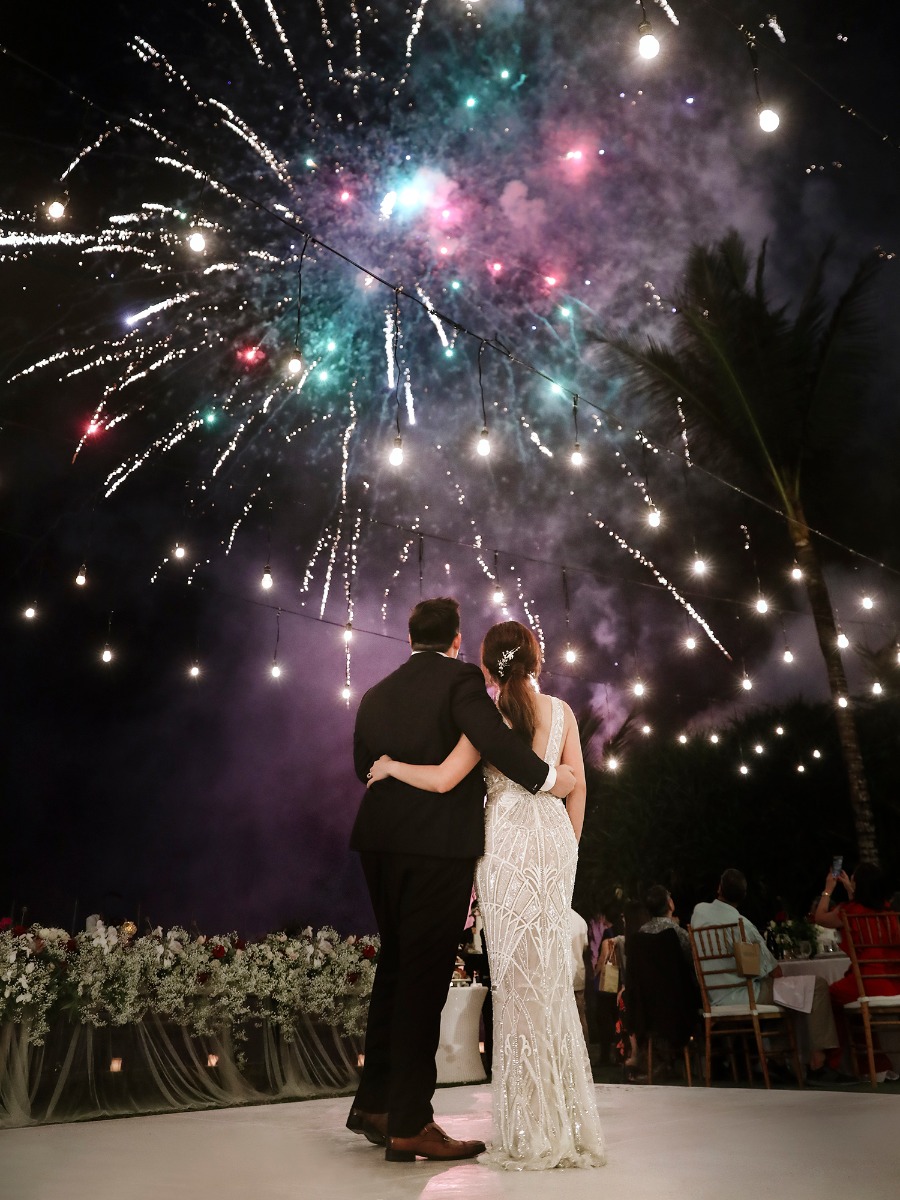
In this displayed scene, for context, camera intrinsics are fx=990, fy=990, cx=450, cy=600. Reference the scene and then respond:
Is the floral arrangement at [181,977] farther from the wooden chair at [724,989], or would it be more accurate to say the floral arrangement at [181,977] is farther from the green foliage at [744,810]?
the green foliage at [744,810]

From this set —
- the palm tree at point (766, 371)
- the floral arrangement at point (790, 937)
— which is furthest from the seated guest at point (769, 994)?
the palm tree at point (766, 371)

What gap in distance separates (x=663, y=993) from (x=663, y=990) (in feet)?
0.06

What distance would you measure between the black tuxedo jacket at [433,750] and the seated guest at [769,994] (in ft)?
13.0

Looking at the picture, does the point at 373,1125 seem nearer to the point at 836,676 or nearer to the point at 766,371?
the point at 836,676

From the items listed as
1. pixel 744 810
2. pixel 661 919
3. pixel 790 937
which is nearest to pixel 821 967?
pixel 790 937

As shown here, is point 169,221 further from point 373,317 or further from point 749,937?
point 749,937

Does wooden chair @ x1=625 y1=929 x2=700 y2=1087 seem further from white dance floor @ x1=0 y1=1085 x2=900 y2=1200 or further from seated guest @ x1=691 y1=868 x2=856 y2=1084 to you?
white dance floor @ x1=0 y1=1085 x2=900 y2=1200

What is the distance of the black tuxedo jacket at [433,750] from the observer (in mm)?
2846

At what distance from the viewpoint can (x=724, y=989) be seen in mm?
6367

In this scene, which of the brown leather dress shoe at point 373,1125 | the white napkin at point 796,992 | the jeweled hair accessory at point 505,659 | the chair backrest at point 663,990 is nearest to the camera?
the brown leather dress shoe at point 373,1125

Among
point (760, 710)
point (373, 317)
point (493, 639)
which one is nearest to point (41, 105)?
point (373, 317)

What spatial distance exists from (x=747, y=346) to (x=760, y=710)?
10.7 metres

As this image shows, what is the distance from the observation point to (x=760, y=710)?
802 inches

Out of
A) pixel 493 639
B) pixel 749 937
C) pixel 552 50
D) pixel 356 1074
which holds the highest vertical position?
pixel 552 50
